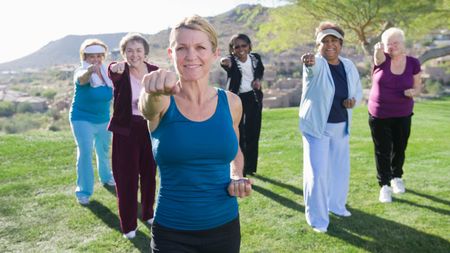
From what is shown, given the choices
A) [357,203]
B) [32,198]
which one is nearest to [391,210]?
[357,203]

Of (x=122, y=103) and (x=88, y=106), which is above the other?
(x=122, y=103)

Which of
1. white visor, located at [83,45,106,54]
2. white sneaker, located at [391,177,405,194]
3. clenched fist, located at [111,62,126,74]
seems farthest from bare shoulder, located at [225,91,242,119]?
white sneaker, located at [391,177,405,194]

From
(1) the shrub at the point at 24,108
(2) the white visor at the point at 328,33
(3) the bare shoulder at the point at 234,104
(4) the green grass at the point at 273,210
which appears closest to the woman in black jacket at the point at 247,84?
(4) the green grass at the point at 273,210

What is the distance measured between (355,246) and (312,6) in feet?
64.6

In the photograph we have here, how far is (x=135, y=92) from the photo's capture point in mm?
4305

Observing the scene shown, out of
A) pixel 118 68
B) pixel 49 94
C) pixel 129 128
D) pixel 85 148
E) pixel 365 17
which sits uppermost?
pixel 365 17

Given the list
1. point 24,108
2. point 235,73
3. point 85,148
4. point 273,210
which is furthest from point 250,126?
point 24,108

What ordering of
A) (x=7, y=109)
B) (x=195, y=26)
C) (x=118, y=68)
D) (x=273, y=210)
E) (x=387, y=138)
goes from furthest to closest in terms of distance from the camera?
(x=7, y=109) → (x=387, y=138) → (x=273, y=210) → (x=118, y=68) → (x=195, y=26)

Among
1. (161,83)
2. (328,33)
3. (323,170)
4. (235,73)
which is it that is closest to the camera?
(161,83)

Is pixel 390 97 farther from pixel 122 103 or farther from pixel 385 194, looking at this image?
pixel 122 103

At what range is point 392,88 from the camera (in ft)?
17.5

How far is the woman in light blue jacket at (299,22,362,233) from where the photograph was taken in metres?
4.32

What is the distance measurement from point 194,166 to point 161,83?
53cm

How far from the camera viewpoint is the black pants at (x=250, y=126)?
644cm
